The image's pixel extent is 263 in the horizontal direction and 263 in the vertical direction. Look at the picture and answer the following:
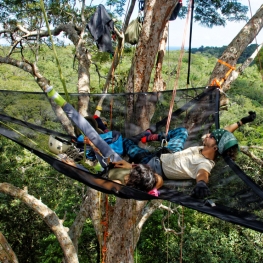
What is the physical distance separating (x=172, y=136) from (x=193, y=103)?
1.19 feet

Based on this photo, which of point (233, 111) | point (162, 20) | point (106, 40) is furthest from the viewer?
point (233, 111)

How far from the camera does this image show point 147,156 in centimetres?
207

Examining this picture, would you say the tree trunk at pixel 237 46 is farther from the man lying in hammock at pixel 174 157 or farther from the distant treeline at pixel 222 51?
the distant treeline at pixel 222 51

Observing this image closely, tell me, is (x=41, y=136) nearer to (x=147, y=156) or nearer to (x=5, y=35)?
(x=147, y=156)

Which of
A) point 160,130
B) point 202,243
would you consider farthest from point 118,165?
point 202,243

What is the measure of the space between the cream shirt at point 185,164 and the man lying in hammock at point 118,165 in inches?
3.5

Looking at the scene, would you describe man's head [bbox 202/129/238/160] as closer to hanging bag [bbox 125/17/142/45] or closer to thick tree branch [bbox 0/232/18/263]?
hanging bag [bbox 125/17/142/45]

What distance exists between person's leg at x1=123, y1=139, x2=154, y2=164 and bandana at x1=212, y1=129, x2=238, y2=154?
42 cm

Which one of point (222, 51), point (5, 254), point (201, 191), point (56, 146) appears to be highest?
point (222, 51)

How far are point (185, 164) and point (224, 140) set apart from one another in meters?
0.23

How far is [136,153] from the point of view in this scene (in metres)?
2.11

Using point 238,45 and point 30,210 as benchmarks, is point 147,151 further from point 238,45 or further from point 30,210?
point 30,210

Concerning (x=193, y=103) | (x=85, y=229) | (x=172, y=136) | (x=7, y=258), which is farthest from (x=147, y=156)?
(x=85, y=229)

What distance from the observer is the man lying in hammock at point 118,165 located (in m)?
1.71
